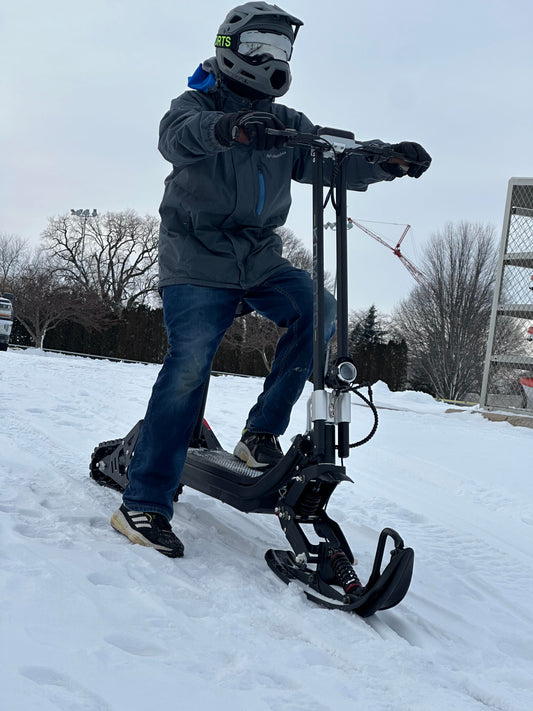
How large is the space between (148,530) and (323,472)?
78 cm

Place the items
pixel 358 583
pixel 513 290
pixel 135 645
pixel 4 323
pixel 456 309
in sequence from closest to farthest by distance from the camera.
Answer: pixel 135 645 → pixel 358 583 → pixel 513 290 → pixel 4 323 → pixel 456 309

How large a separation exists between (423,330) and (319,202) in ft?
87.0

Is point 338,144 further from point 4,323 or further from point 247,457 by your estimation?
point 4,323

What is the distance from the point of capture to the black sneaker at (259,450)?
2939 millimetres

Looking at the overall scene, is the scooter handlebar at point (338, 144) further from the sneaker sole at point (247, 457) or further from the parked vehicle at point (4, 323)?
the parked vehicle at point (4, 323)

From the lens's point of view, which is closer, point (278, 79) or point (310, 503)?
point (310, 503)

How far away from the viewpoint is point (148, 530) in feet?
8.25

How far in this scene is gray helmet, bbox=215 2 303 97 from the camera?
2.63m

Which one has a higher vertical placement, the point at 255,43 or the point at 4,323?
the point at 255,43

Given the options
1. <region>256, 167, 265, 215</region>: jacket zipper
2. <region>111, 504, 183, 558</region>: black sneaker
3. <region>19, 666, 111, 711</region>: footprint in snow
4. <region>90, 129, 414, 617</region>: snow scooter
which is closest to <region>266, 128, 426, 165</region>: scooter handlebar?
<region>90, 129, 414, 617</region>: snow scooter

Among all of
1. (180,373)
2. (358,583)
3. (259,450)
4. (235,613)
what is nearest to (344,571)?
(358,583)

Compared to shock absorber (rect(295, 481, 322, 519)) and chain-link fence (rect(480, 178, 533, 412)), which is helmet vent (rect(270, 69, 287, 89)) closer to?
shock absorber (rect(295, 481, 322, 519))

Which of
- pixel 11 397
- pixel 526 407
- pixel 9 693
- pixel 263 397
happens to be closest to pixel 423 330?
pixel 526 407

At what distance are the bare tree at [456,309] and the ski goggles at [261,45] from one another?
2490 cm
